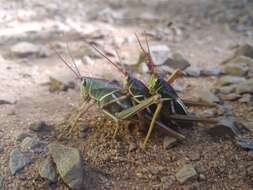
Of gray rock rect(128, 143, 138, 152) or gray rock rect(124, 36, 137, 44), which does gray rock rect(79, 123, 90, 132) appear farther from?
gray rock rect(124, 36, 137, 44)

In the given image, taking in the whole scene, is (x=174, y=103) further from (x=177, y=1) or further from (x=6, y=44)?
(x=177, y=1)

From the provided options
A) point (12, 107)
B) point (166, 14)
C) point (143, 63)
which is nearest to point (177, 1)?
point (166, 14)

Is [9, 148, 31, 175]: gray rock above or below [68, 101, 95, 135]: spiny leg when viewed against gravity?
below

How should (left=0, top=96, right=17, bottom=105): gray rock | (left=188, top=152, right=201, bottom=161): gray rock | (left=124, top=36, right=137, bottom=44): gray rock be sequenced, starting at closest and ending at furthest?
(left=188, top=152, right=201, bottom=161): gray rock
(left=0, top=96, right=17, bottom=105): gray rock
(left=124, top=36, right=137, bottom=44): gray rock

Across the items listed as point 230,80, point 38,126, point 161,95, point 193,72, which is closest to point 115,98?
→ point 161,95

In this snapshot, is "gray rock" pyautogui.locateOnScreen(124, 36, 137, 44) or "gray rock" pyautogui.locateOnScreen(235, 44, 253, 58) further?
"gray rock" pyautogui.locateOnScreen(124, 36, 137, 44)

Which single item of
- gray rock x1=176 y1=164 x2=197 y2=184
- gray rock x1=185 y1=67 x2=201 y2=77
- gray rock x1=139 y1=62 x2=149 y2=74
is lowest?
gray rock x1=139 y1=62 x2=149 y2=74

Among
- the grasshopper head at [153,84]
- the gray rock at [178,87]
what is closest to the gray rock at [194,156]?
the grasshopper head at [153,84]

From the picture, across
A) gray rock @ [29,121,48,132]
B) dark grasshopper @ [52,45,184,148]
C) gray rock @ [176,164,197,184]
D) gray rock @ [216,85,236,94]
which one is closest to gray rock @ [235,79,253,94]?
gray rock @ [216,85,236,94]
